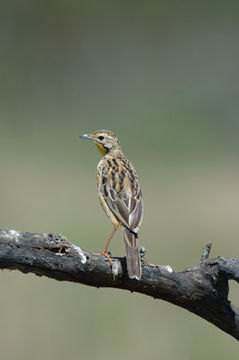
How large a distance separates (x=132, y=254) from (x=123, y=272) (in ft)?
1.62

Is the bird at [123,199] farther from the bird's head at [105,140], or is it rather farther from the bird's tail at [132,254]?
the bird's head at [105,140]

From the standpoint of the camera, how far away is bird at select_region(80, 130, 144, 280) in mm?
6648

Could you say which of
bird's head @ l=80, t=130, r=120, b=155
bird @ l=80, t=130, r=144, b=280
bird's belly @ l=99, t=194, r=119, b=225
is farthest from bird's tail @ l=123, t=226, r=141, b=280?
bird's head @ l=80, t=130, r=120, b=155

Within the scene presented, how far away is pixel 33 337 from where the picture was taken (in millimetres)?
9758

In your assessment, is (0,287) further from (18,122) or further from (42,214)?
(18,122)

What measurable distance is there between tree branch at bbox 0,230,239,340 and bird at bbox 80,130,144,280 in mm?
146

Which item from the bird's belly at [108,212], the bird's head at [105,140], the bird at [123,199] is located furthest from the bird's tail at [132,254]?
the bird's head at [105,140]

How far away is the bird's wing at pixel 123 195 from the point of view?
22.6ft

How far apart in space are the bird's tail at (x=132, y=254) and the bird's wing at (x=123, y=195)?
0.05 metres

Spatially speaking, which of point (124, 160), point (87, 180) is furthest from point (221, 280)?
point (87, 180)

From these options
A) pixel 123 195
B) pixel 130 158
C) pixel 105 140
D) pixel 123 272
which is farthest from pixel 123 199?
pixel 130 158

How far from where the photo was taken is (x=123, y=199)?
23.4 feet

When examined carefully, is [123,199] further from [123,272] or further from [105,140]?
[105,140]

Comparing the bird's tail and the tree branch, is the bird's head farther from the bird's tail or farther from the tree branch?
the tree branch
